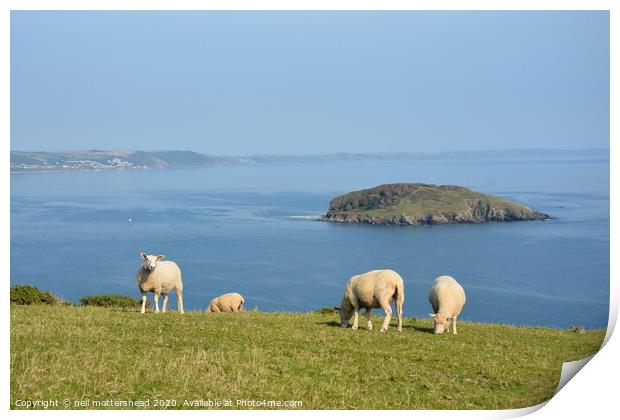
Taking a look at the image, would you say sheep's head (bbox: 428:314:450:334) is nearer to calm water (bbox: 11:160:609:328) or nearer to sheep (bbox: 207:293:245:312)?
calm water (bbox: 11:160:609:328)

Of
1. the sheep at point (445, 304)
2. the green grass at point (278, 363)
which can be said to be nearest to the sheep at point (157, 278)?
the green grass at point (278, 363)

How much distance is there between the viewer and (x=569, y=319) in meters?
48.5

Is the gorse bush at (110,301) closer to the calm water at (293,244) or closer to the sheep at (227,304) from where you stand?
the sheep at (227,304)

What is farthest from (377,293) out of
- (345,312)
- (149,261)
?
(149,261)

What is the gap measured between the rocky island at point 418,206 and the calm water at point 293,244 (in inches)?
137

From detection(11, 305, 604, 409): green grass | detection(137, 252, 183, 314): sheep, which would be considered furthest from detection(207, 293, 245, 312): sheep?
detection(11, 305, 604, 409): green grass

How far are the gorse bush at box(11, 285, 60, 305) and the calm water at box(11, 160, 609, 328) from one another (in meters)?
2.65

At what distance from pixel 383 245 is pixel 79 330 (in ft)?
344

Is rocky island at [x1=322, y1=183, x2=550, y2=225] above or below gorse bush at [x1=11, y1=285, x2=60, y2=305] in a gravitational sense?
below

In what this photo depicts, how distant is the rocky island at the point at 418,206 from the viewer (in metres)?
144

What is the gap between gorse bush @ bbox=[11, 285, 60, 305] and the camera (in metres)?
19.6
